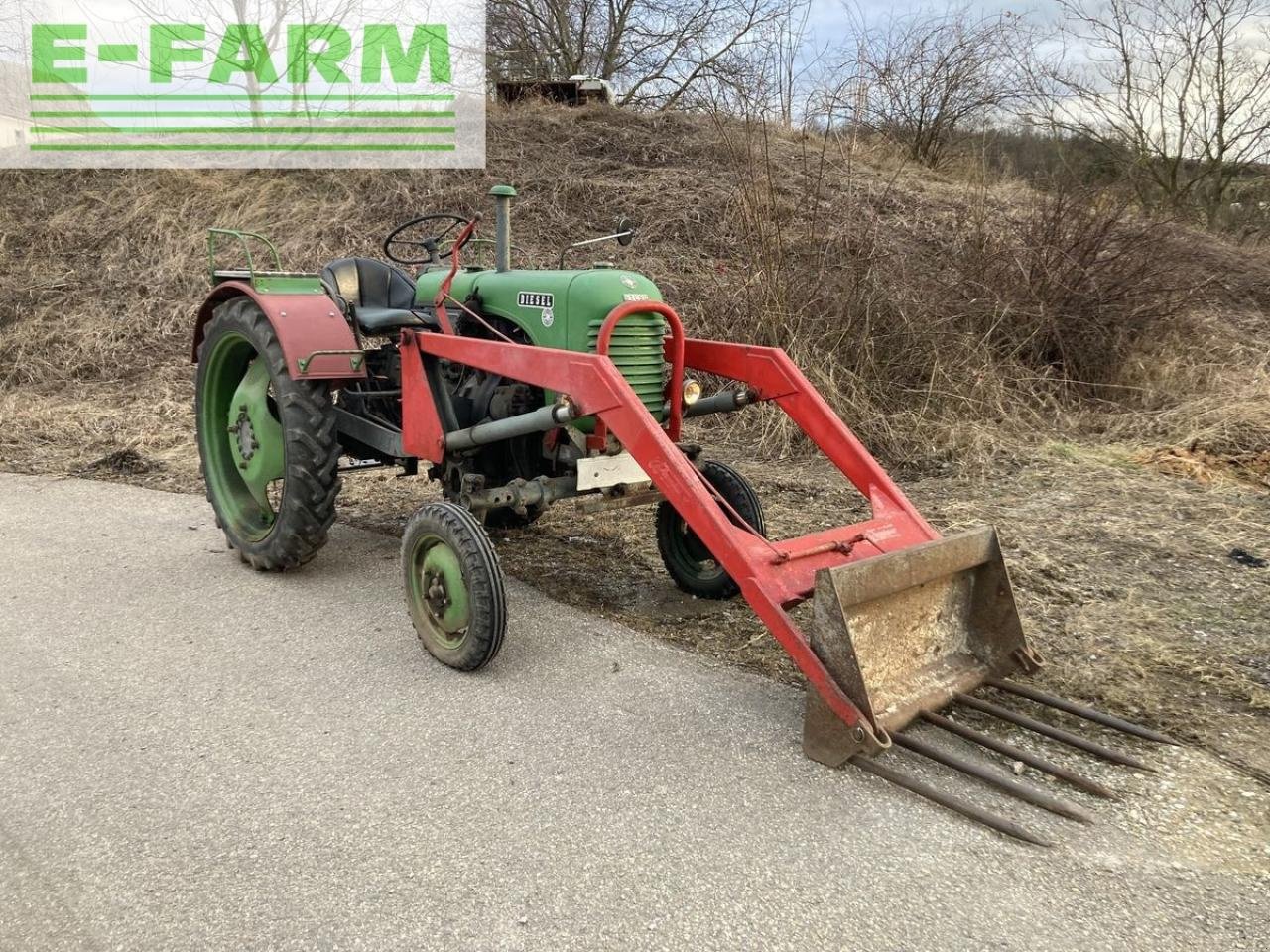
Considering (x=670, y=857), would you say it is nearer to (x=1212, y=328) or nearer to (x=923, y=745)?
(x=923, y=745)

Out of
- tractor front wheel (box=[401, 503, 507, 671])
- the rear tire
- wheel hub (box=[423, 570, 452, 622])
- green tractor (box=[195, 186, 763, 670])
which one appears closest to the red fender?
green tractor (box=[195, 186, 763, 670])

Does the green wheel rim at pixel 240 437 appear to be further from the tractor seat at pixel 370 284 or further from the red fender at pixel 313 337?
the tractor seat at pixel 370 284

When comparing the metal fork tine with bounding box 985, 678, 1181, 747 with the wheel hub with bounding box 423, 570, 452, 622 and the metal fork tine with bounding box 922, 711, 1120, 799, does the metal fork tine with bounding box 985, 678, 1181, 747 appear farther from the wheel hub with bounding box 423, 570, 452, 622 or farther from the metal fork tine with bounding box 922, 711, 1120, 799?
the wheel hub with bounding box 423, 570, 452, 622

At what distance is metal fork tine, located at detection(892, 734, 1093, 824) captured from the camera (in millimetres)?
2400

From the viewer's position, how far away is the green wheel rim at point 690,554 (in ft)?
13.1

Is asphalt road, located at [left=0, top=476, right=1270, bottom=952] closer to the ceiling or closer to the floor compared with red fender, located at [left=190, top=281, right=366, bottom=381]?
closer to the floor

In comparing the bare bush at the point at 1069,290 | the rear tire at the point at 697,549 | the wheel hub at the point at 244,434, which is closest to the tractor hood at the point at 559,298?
the rear tire at the point at 697,549

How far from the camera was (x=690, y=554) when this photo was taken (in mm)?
4031

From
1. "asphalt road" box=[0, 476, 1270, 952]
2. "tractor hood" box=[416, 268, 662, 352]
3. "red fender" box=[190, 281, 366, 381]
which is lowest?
"asphalt road" box=[0, 476, 1270, 952]

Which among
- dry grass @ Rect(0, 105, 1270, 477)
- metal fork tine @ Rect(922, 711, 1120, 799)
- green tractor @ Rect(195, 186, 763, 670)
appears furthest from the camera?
dry grass @ Rect(0, 105, 1270, 477)

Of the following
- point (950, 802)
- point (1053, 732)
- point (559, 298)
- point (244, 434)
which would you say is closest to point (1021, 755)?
point (1053, 732)

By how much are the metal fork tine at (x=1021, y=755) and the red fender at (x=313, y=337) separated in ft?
8.74

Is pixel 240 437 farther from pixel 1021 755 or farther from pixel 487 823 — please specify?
pixel 1021 755

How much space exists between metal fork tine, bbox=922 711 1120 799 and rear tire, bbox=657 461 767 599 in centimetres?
126
